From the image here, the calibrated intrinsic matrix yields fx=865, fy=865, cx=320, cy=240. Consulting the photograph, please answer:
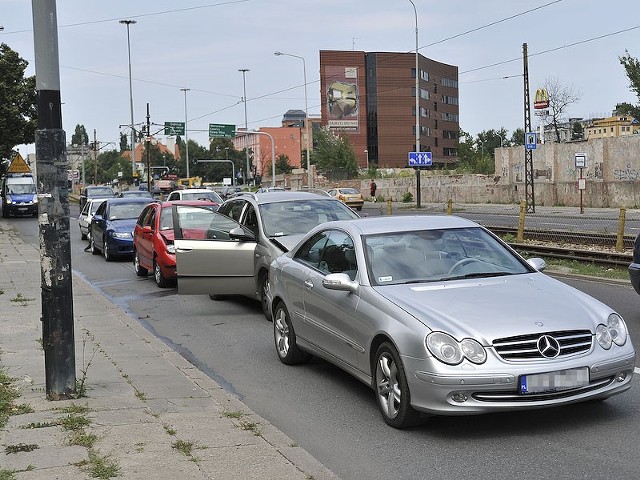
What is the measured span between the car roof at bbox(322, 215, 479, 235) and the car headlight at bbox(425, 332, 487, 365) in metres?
1.82

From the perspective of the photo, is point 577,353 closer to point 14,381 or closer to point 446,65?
point 14,381

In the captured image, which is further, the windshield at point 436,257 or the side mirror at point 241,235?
the side mirror at point 241,235

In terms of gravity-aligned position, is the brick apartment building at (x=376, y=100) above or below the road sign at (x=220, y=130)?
above

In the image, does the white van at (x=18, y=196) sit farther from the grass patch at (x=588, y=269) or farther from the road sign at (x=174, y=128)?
the grass patch at (x=588, y=269)

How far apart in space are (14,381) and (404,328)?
3659mm

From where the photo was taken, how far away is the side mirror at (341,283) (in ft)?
22.7

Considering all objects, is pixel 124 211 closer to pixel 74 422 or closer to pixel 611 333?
pixel 74 422

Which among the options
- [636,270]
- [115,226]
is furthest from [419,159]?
[636,270]

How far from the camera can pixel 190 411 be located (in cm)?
657

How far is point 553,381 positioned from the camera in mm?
5727

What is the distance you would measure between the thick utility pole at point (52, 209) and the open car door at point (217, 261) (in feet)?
16.0

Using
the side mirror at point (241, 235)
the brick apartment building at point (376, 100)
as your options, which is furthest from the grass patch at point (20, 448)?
the brick apartment building at point (376, 100)

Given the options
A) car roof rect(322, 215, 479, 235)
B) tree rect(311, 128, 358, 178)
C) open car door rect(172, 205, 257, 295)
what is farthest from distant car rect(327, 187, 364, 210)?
tree rect(311, 128, 358, 178)

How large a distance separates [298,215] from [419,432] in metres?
6.38
